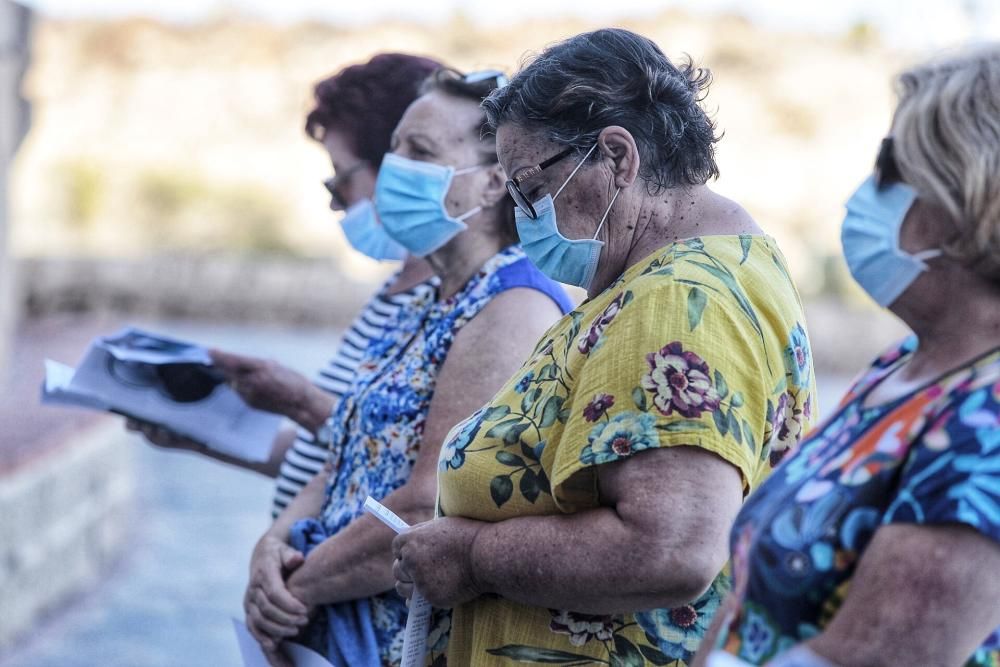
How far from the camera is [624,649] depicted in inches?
66.1

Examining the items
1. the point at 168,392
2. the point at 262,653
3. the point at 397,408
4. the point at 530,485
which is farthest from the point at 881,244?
the point at 168,392

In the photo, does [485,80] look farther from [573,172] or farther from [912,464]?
[912,464]

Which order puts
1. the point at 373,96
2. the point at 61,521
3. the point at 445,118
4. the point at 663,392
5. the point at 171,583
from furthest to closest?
the point at 171,583 → the point at 61,521 → the point at 373,96 → the point at 445,118 → the point at 663,392

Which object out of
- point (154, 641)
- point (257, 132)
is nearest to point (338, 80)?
point (154, 641)

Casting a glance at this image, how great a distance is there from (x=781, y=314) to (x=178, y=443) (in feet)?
6.32

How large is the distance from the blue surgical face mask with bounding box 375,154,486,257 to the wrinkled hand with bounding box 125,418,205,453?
0.91 m

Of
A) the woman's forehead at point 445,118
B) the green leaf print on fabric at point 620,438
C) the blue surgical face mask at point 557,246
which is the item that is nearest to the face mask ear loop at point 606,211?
the blue surgical face mask at point 557,246

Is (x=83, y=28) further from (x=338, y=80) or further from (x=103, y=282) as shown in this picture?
(x=338, y=80)

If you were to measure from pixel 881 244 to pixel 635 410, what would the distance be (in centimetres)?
38

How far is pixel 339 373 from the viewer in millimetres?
2908

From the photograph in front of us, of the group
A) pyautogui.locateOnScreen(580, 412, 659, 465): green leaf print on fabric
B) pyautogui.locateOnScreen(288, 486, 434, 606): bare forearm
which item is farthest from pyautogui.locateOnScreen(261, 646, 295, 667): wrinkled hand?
pyautogui.locateOnScreen(580, 412, 659, 465): green leaf print on fabric

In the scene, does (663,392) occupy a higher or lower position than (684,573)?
higher

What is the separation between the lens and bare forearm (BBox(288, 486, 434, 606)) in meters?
2.16

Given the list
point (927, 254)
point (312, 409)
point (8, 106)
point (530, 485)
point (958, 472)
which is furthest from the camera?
point (8, 106)
